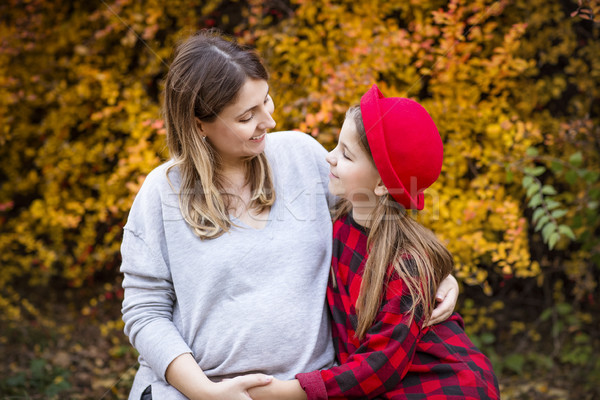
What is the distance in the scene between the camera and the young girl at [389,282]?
1.54 metres

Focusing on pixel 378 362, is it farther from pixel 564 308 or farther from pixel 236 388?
pixel 564 308

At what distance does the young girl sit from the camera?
1.54 m

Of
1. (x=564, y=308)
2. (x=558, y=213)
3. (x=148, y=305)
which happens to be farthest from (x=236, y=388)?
(x=564, y=308)

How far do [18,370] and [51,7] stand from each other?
7.15 feet

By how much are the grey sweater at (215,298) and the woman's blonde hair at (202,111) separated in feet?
0.18

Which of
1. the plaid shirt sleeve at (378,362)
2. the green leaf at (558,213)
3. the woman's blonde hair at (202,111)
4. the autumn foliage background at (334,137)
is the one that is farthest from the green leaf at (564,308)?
the woman's blonde hair at (202,111)

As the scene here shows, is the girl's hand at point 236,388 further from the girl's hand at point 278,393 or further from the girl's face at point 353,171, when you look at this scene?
the girl's face at point 353,171

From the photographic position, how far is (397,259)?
63.8 inches

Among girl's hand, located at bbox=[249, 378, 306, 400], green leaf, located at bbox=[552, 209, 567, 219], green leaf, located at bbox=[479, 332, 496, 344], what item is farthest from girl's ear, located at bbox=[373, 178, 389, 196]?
green leaf, located at bbox=[479, 332, 496, 344]

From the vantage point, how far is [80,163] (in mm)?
3338

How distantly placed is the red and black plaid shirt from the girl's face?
195 millimetres

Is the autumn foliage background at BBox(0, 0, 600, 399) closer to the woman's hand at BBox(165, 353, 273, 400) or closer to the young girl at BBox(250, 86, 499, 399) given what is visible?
the young girl at BBox(250, 86, 499, 399)

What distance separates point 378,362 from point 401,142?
0.63m

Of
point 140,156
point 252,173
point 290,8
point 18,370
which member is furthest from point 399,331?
point 18,370
